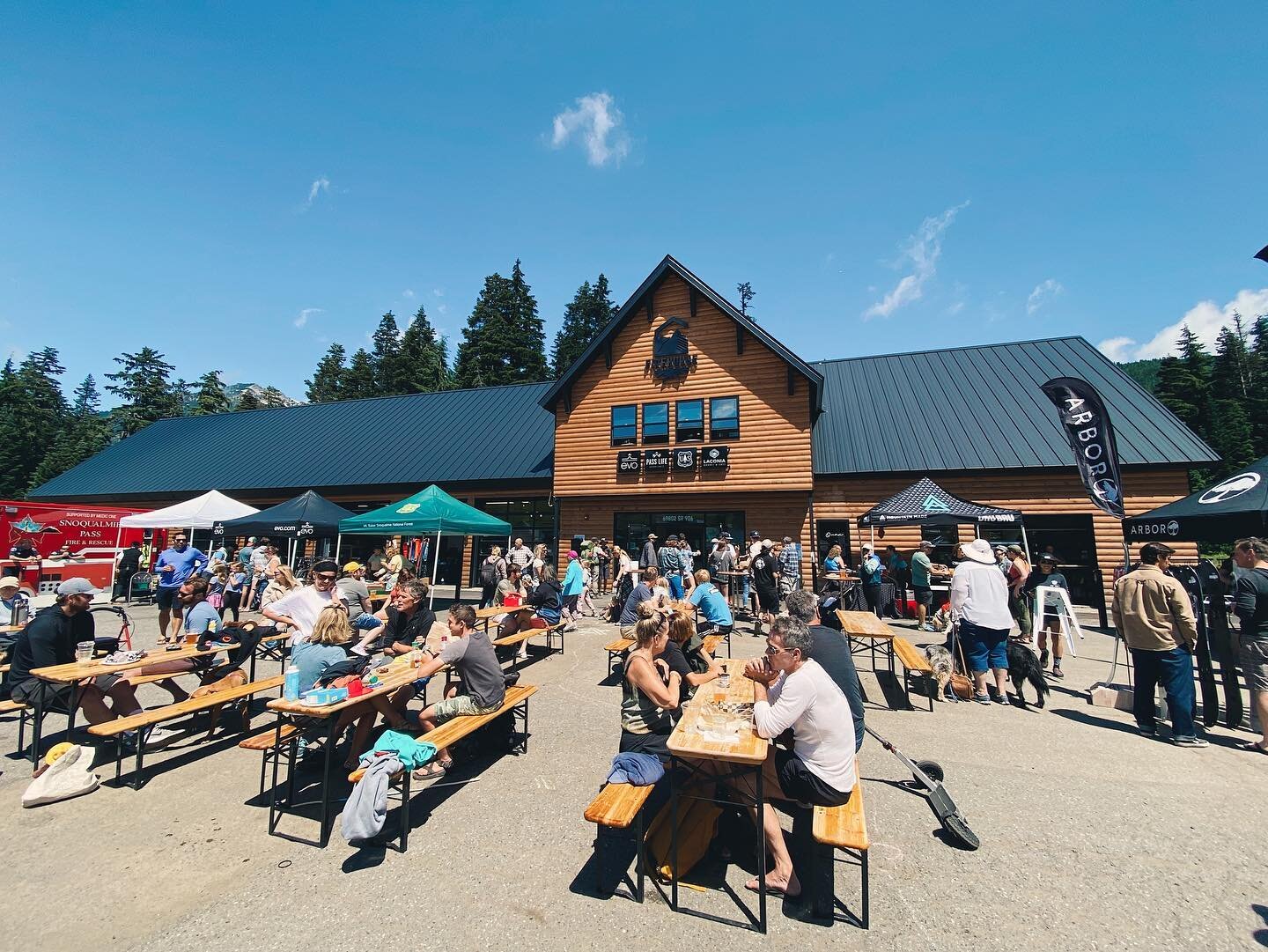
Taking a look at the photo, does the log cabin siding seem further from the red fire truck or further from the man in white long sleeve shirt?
the red fire truck

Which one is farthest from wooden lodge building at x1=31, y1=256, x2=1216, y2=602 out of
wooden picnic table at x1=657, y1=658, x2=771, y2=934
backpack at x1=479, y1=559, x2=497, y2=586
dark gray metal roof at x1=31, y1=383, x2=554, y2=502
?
wooden picnic table at x1=657, y1=658, x2=771, y2=934

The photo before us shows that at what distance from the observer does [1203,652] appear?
271 inches

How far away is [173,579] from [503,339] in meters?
44.1

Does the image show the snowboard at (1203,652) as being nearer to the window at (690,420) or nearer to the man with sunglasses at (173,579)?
the window at (690,420)

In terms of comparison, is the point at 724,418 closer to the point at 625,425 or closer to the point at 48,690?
the point at 625,425

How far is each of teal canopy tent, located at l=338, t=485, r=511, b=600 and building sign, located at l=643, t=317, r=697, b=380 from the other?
813cm

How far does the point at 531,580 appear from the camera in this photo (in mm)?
13117

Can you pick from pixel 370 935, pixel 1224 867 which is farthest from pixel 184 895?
pixel 1224 867

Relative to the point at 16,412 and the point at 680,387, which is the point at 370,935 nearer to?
the point at 680,387

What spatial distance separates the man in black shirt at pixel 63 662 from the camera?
5.69 metres

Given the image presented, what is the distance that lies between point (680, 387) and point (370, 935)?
1707 centimetres

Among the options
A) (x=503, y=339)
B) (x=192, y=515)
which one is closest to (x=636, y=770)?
(x=192, y=515)

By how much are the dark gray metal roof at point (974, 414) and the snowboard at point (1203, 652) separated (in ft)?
34.2

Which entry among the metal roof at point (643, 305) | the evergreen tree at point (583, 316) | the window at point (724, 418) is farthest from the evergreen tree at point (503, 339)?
the window at point (724, 418)
